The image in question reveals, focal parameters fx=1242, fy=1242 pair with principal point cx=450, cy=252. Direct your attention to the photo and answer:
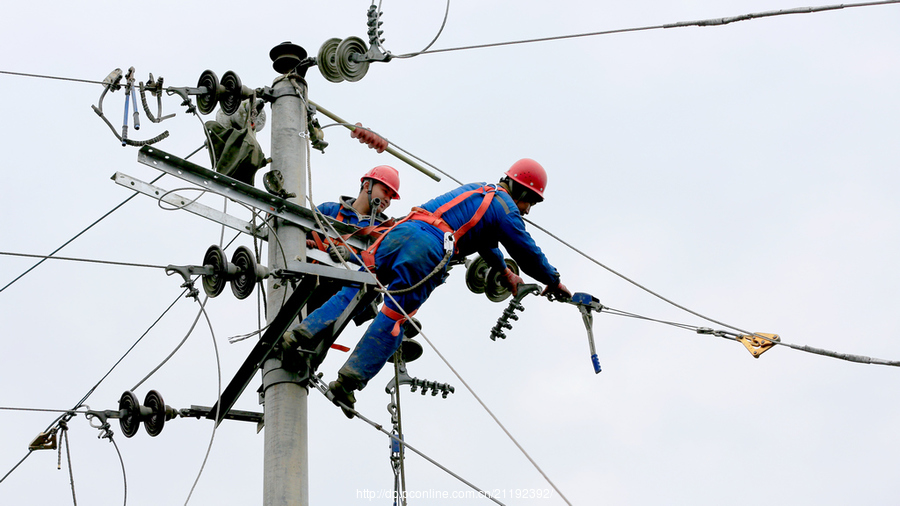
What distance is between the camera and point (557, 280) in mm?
8602

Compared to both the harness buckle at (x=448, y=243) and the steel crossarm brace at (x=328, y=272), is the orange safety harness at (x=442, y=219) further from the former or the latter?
the steel crossarm brace at (x=328, y=272)

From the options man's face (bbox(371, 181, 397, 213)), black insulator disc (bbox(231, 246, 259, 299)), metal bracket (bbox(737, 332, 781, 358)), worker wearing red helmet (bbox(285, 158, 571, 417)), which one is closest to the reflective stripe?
worker wearing red helmet (bbox(285, 158, 571, 417))

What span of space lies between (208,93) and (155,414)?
2.03m

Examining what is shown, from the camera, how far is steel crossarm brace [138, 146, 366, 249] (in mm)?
7137

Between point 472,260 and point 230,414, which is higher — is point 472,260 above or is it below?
above

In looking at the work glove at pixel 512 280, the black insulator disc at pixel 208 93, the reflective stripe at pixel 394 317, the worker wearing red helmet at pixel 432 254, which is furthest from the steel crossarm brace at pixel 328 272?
the work glove at pixel 512 280

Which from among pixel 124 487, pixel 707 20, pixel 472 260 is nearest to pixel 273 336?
pixel 124 487

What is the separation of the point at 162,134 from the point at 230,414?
1.76 meters

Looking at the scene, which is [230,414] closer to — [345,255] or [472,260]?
[345,255]

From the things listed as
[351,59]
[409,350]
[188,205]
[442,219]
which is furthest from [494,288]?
[188,205]

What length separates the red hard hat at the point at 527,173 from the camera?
8.93m

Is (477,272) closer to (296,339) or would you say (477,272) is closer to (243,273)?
(296,339)

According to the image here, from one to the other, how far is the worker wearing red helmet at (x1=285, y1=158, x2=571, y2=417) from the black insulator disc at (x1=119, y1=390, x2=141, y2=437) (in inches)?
40.7

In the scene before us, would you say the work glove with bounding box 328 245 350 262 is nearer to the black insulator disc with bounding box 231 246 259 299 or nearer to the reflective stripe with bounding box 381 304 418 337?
the reflective stripe with bounding box 381 304 418 337
